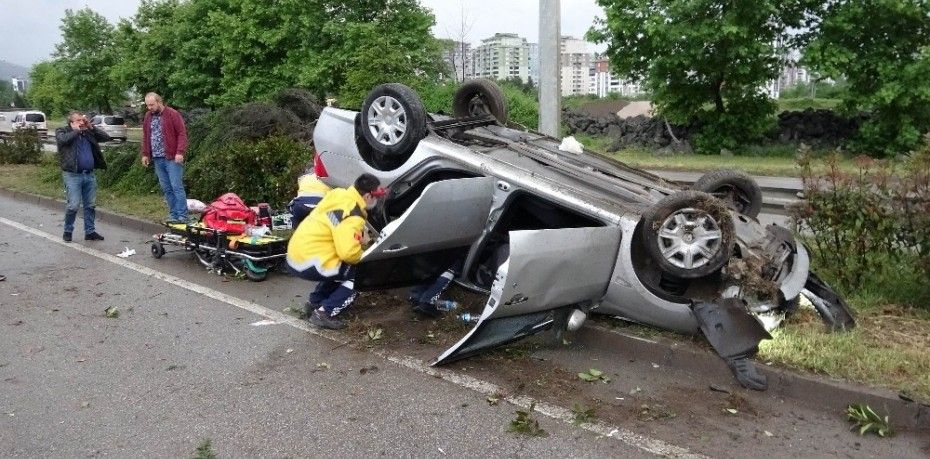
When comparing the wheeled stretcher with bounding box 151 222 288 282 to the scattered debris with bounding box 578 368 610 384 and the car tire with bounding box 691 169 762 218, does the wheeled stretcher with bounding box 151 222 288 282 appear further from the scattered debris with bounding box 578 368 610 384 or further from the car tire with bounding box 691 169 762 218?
the car tire with bounding box 691 169 762 218

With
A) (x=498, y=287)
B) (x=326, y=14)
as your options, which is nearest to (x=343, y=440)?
(x=498, y=287)

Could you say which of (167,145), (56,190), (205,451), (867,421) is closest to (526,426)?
(205,451)

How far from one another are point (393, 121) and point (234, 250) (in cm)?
232

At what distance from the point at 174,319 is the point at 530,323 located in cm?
290

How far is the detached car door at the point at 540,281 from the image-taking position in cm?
429

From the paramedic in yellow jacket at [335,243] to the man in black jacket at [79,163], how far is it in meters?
4.83

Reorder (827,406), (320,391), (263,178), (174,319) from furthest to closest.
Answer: (263,178)
(174,319)
(320,391)
(827,406)

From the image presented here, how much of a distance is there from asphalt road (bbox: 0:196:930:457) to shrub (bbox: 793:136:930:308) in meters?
1.82

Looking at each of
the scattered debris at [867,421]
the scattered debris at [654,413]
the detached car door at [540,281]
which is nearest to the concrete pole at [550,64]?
the detached car door at [540,281]

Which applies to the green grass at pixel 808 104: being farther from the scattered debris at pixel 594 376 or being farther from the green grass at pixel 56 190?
the scattered debris at pixel 594 376

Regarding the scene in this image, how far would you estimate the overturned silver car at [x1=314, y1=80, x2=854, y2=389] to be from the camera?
14.8 feet

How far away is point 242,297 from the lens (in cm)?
649

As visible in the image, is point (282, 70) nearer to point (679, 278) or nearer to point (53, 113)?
point (679, 278)

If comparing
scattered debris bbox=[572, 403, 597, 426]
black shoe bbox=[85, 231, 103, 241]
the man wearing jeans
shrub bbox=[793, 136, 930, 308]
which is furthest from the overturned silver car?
black shoe bbox=[85, 231, 103, 241]
